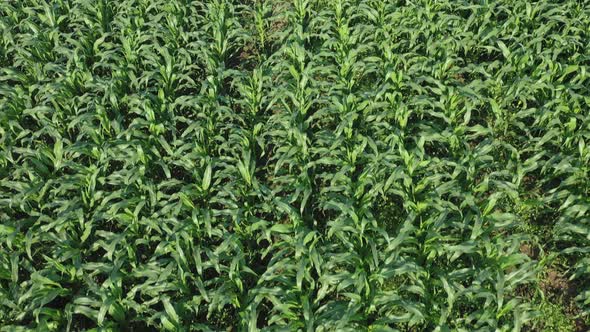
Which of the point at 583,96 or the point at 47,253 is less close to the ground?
the point at 583,96

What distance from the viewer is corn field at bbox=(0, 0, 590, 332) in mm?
3373

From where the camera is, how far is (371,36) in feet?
17.5

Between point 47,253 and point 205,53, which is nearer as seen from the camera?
point 47,253

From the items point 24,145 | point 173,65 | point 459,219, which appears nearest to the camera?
point 459,219

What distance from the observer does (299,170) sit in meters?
4.31

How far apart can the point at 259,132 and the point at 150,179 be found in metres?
1.15

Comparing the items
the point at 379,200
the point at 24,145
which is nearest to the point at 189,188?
the point at 379,200

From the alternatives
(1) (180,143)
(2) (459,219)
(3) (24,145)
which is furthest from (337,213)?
(3) (24,145)

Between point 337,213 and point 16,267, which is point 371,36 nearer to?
point 337,213

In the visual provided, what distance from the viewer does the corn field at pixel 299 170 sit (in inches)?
133

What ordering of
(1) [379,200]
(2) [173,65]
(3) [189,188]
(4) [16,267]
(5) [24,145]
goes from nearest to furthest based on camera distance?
1. (4) [16,267]
2. (3) [189,188]
3. (1) [379,200]
4. (5) [24,145]
5. (2) [173,65]

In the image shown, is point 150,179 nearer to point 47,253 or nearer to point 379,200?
point 47,253

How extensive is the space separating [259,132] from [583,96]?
2916mm

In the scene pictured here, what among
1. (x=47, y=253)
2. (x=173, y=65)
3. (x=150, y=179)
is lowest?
(x=47, y=253)
